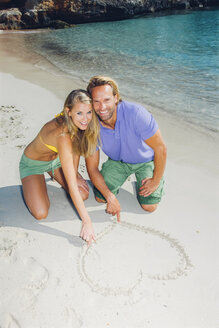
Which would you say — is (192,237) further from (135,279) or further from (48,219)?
(48,219)

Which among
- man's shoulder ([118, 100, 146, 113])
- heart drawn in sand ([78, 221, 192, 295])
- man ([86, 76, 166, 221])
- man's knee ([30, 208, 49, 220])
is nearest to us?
heart drawn in sand ([78, 221, 192, 295])

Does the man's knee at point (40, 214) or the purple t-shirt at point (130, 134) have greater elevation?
the purple t-shirt at point (130, 134)

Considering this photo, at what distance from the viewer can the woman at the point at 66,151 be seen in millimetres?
2652

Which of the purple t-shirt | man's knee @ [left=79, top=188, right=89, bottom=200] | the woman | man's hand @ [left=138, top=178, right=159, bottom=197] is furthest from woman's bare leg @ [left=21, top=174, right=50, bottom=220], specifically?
man's hand @ [left=138, top=178, right=159, bottom=197]

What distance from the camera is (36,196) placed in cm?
313

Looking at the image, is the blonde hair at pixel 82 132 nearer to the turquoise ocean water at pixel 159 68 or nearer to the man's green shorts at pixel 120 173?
the man's green shorts at pixel 120 173

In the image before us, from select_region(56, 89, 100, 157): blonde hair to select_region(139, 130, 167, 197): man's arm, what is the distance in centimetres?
56

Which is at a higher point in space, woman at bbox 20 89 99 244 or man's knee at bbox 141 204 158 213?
woman at bbox 20 89 99 244

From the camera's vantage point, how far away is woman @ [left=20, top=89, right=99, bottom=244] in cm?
265

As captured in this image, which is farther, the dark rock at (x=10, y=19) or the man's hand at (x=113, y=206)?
the dark rock at (x=10, y=19)

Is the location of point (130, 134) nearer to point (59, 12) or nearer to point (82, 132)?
point (82, 132)

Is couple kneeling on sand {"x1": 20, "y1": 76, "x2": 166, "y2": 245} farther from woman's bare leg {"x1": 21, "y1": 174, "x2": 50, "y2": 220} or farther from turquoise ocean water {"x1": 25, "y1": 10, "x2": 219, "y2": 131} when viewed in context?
turquoise ocean water {"x1": 25, "y1": 10, "x2": 219, "y2": 131}

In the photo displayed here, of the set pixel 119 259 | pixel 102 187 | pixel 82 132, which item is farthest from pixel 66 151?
pixel 119 259

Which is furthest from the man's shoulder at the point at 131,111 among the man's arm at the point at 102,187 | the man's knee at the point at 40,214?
the man's knee at the point at 40,214
